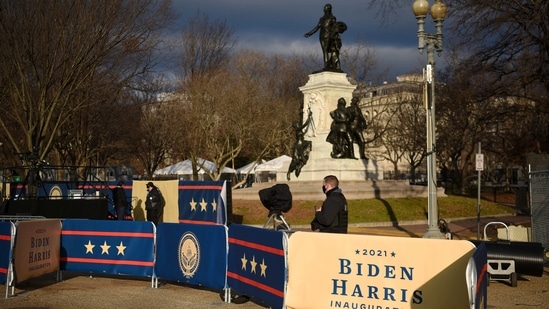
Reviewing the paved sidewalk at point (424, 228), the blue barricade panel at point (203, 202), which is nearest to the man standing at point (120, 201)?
the blue barricade panel at point (203, 202)

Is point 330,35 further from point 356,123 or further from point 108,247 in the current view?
point 108,247

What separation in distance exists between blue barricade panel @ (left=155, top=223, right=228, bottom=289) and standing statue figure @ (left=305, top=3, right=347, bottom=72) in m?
23.5

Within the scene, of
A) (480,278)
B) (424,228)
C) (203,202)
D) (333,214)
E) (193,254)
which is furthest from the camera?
(424,228)

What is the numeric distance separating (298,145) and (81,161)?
1485 centimetres

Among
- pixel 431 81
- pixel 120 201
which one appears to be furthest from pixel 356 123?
pixel 431 81

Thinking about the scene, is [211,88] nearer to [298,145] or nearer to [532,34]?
[298,145]

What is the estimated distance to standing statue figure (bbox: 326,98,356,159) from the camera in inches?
1292

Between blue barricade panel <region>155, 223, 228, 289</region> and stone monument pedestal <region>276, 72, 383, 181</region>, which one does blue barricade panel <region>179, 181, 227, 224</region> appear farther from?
stone monument pedestal <region>276, 72, 383, 181</region>

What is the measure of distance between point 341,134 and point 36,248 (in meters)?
22.2

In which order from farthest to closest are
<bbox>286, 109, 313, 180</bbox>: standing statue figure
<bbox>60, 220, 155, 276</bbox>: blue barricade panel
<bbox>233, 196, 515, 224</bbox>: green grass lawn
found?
<bbox>286, 109, 313, 180</bbox>: standing statue figure
<bbox>233, 196, 515, 224</bbox>: green grass lawn
<bbox>60, 220, 155, 276</bbox>: blue barricade panel

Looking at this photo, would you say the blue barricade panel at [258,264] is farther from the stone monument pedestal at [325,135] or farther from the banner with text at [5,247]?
the stone monument pedestal at [325,135]

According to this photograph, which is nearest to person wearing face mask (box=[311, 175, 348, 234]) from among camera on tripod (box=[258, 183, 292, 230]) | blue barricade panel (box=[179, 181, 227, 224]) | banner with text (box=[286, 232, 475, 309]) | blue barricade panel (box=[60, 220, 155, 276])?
banner with text (box=[286, 232, 475, 309])

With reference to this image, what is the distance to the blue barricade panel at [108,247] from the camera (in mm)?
12922

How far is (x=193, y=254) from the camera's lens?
11977 millimetres
